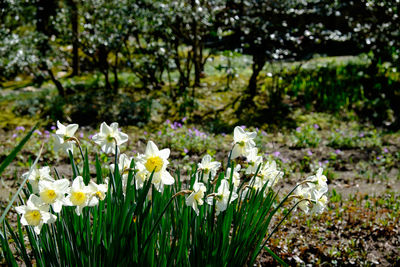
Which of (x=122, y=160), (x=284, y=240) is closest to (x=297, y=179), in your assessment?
(x=284, y=240)

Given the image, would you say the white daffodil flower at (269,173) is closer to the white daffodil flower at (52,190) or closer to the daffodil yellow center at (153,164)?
the daffodil yellow center at (153,164)

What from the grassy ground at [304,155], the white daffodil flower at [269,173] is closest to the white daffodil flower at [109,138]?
the white daffodil flower at [269,173]

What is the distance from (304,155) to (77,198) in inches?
156

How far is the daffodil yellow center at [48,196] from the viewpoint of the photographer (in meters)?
1.24

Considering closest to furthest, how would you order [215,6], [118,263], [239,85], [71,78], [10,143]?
[118,263] < [10,143] < [215,6] < [239,85] < [71,78]

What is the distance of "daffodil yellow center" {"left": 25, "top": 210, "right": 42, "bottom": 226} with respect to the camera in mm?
1265

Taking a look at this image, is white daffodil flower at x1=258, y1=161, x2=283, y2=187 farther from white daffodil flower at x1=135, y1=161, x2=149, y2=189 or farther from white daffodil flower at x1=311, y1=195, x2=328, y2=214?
white daffodil flower at x1=135, y1=161, x2=149, y2=189

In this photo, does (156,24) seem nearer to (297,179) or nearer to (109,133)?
(297,179)

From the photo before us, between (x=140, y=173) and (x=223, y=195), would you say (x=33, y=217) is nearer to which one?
(x=140, y=173)

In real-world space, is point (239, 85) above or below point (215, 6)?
below

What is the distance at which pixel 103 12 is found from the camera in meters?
6.04

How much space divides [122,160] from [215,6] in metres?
5.18

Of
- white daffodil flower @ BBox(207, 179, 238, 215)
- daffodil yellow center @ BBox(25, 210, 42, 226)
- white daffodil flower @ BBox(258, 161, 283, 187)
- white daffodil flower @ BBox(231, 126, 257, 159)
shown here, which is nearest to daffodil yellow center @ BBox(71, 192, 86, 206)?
daffodil yellow center @ BBox(25, 210, 42, 226)

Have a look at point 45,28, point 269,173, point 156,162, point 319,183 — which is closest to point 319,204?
point 319,183
